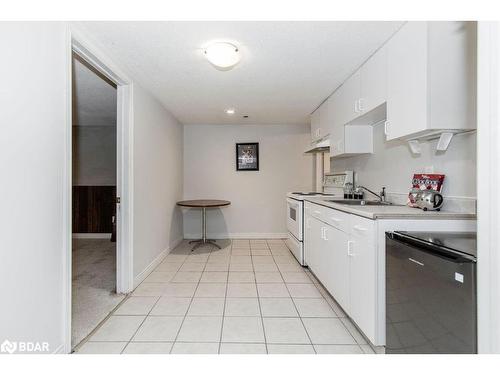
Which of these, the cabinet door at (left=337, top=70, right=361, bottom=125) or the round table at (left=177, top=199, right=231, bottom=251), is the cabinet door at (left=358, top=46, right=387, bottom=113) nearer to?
the cabinet door at (left=337, top=70, right=361, bottom=125)

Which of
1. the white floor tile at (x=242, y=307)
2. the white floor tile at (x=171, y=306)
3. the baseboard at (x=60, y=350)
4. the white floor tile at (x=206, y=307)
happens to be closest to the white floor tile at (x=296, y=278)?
the white floor tile at (x=242, y=307)

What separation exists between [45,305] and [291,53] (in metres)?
2.36

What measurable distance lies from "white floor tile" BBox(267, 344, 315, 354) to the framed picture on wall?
11.1ft

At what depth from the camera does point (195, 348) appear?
158 cm

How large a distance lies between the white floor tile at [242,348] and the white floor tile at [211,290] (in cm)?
73

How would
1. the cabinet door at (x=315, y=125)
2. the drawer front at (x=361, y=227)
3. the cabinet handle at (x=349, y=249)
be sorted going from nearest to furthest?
the drawer front at (x=361, y=227) → the cabinet handle at (x=349, y=249) → the cabinet door at (x=315, y=125)

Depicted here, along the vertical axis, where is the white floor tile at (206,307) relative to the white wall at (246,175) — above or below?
below

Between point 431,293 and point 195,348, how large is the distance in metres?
1.39

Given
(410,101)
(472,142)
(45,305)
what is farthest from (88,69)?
(472,142)

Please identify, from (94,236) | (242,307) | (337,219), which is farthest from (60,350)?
(94,236)

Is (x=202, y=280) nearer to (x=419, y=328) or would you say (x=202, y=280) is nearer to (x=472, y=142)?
(x=419, y=328)

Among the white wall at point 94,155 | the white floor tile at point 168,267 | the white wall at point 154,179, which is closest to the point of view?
the white wall at point 154,179

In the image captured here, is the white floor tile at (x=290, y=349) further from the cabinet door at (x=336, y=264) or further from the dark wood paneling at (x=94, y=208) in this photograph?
the dark wood paneling at (x=94, y=208)

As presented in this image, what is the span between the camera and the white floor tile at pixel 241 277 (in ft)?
8.80
